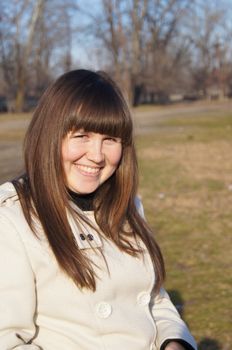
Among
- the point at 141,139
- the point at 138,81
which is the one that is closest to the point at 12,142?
the point at 141,139

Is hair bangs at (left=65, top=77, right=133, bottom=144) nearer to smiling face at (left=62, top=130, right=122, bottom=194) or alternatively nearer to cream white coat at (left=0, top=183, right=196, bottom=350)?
smiling face at (left=62, top=130, right=122, bottom=194)

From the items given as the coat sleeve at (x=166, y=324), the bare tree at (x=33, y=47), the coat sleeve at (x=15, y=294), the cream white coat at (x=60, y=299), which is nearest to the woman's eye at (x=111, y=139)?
the cream white coat at (x=60, y=299)

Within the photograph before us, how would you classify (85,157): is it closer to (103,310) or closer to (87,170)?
(87,170)

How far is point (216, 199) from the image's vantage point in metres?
7.32

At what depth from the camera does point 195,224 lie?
6043 millimetres

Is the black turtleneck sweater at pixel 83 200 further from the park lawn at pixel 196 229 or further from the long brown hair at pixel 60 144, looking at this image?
the park lawn at pixel 196 229

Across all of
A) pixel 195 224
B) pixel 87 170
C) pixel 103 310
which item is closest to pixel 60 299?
pixel 103 310

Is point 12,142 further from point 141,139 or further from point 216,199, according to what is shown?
point 216,199

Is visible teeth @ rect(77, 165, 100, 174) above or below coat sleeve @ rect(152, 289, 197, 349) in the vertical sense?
above

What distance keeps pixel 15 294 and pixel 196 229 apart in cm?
449

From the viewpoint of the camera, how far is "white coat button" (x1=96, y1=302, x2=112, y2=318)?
1611 mm

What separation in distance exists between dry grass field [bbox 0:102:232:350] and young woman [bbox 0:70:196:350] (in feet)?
2.71

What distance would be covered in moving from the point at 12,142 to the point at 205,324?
14.3m

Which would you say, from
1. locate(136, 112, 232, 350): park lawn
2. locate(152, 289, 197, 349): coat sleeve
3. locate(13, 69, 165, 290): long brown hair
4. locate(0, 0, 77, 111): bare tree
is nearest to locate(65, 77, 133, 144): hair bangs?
locate(13, 69, 165, 290): long brown hair
